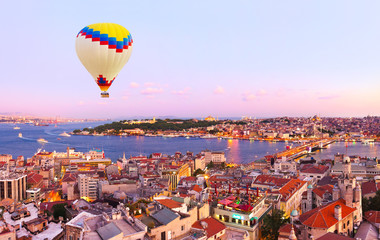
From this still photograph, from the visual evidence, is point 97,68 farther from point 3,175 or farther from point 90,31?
point 3,175

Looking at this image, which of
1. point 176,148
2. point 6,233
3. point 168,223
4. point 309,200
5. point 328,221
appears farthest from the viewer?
point 176,148

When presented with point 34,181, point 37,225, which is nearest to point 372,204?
point 37,225

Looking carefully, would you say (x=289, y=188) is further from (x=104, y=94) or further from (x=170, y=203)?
(x=104, y=94)

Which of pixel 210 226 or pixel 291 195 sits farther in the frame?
pixel 291 195

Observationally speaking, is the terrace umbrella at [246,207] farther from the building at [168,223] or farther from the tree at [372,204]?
the tree at [372,204]

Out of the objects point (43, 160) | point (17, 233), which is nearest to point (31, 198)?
point (17, 233)
